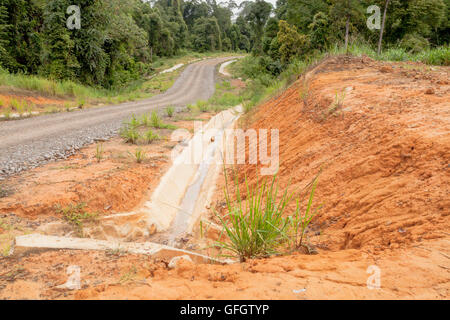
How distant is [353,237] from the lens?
2.32 metres

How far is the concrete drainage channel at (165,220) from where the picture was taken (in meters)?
2.65

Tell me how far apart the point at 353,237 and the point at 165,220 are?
2.94 meters

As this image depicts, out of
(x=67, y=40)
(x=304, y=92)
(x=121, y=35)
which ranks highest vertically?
(x=121, y=35)

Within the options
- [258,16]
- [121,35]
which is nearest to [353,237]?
[121,35]

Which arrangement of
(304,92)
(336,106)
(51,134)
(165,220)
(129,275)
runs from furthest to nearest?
(51,134) < (304,92) < (336,106) < (165,220) < (129,275)

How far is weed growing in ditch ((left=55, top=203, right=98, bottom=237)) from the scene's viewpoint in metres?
3.47

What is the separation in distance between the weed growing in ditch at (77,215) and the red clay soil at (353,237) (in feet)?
3.24

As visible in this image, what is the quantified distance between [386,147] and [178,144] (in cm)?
510

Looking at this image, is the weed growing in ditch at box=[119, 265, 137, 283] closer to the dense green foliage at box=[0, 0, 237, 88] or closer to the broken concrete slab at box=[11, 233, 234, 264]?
the broken concrete slab at box=[11, 233, 234, 264]

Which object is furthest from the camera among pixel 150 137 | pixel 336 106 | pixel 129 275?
pixel 150 137

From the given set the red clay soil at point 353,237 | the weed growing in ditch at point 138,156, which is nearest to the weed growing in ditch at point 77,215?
the red clay soil at point 353,237

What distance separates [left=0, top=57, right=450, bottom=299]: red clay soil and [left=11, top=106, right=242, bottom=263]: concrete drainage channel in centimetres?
22

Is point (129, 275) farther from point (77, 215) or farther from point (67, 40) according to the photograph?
point (67, 40)

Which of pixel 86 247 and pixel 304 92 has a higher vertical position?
pixel 304 92
